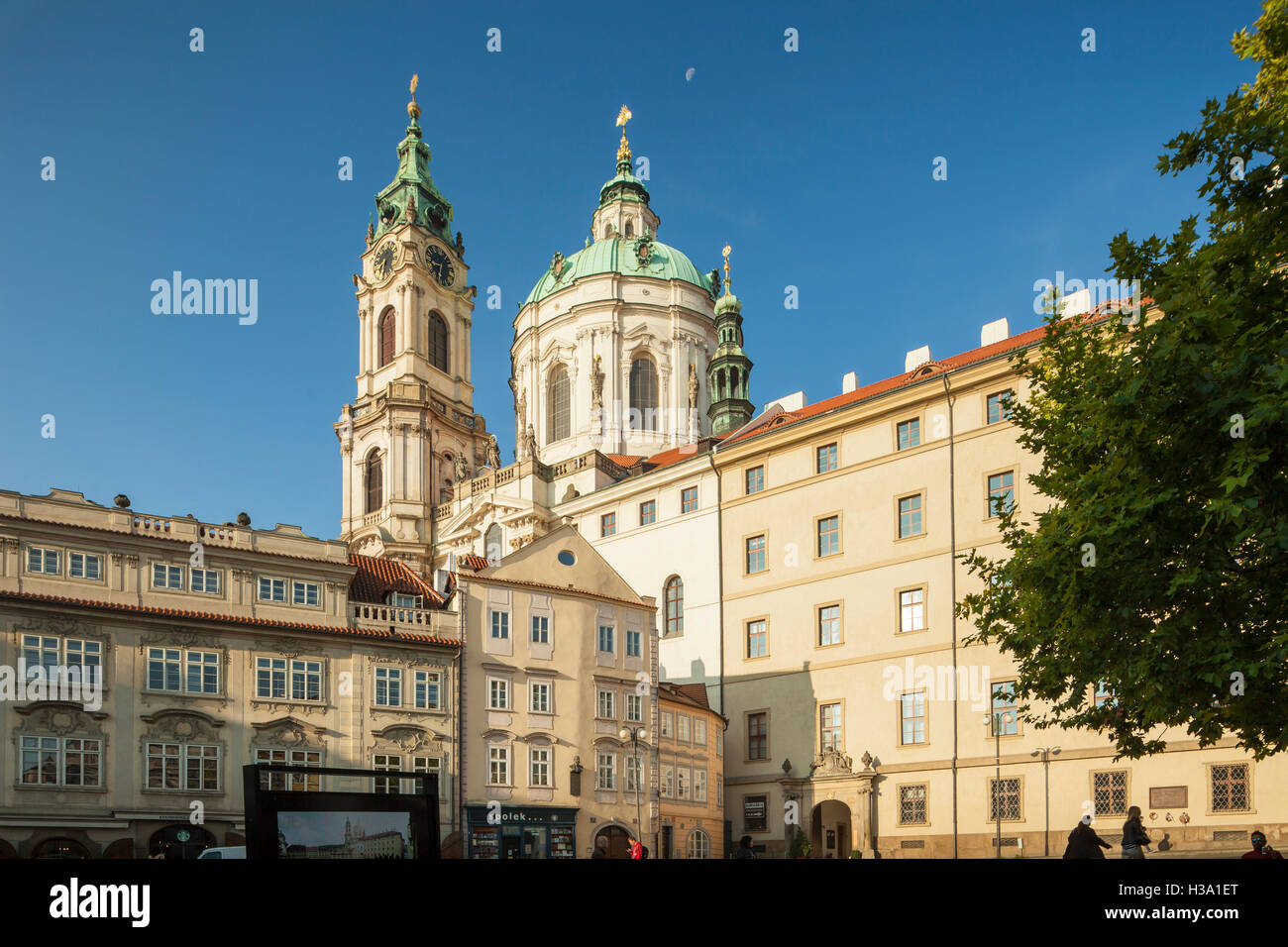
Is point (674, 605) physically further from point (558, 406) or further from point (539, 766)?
point (558, 406)

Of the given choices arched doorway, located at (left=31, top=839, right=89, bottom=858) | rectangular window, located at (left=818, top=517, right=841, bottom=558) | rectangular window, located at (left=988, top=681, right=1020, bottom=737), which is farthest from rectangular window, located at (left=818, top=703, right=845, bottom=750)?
arched doorway, located at (left=31, top=839, right=89, bottom=858)

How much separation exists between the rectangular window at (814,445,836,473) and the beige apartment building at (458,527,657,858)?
1212 centimetres

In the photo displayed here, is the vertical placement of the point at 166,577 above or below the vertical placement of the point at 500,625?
above

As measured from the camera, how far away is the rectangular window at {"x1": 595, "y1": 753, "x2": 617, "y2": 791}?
4662cm

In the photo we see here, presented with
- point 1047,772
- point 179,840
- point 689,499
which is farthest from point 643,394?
point 179,840

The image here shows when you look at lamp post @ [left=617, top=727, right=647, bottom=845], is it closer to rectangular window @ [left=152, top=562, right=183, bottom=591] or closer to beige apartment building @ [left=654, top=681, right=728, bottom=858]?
beige apartment building @ [left=654, top=681, right=728, bottom=858]

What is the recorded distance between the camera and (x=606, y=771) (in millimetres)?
46938

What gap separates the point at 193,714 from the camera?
39.3m

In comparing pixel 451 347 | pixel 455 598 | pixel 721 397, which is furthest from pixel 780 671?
pixel 451 347

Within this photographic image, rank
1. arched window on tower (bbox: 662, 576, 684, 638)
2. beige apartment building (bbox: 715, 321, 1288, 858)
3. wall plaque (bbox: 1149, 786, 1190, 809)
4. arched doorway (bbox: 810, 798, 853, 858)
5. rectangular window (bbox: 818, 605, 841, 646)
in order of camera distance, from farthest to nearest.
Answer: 1. arched window on tower (bbox: 662, 576, 684, 638)
2. rectangular window (bbox: 818, 605, 841, 646)
3. arched doorway (bbox: 810, 798, 853, 858)
4. beige apartment building (bbox: 715, 321, 1288, 858)
5. wall plaque (bbox: 1149, 786, 1190, 809)

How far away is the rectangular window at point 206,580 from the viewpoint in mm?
41094

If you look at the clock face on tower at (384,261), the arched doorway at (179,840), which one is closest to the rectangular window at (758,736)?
the arched doorway at (179,840)

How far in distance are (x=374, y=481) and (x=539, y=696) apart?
4769 cm

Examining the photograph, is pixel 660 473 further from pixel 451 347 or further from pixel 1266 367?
pixel 1266 367
